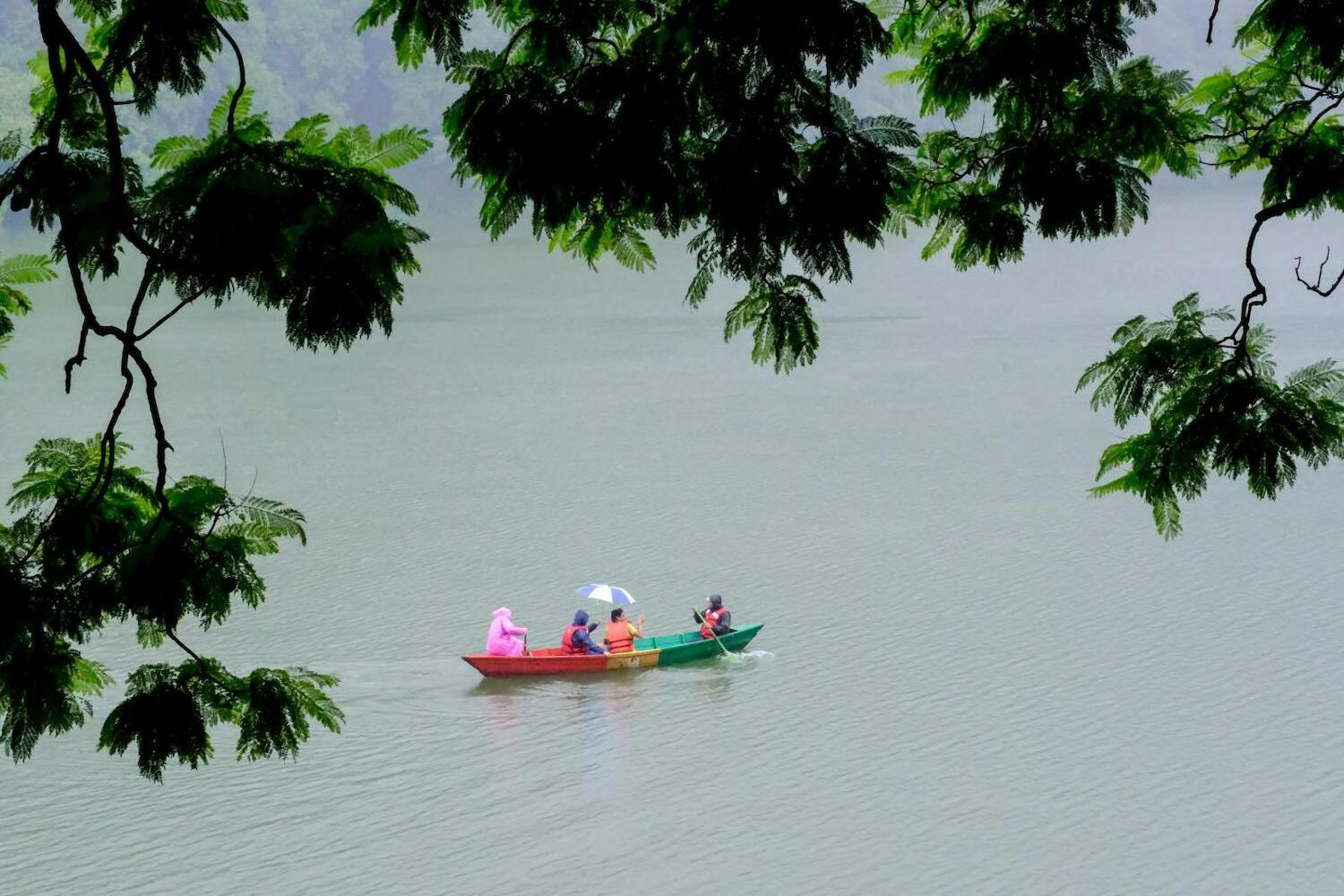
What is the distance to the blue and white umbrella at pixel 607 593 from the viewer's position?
637 inches

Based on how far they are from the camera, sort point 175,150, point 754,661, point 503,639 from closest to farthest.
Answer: point 175,150
point 503,639
point 754,661

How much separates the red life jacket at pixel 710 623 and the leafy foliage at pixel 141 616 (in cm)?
1219

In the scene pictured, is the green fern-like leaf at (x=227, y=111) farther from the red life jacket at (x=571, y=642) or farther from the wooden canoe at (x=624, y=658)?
the red life jacket at (x=571, y=642)

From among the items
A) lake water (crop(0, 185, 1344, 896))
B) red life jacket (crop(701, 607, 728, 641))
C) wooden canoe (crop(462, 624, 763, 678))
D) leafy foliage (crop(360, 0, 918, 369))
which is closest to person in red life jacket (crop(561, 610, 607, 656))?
wooden canoe (crop(462, 624, 763, 678))

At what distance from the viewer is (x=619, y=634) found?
15891mm

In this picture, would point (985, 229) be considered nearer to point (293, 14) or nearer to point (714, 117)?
point (714, 117)

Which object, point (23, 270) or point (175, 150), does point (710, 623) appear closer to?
point (23, 270)

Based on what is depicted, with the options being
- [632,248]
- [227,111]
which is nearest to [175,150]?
[227,111]

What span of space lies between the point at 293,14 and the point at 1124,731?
82.2 m

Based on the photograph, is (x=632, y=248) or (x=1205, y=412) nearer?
(x=1205, y=412)

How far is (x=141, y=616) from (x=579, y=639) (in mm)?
12675

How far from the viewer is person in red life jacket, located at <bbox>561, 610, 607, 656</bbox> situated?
15.9 m

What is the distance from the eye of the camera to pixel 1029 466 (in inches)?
894

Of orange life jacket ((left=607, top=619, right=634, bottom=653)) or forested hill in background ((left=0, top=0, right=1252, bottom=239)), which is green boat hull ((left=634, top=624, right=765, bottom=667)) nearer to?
orange life jacket ((left=607, top=619, right=634, bottom=653))
